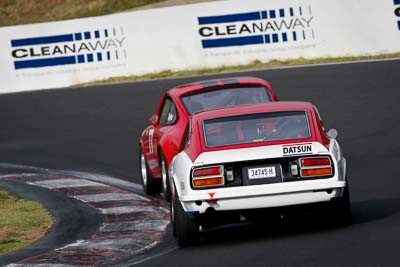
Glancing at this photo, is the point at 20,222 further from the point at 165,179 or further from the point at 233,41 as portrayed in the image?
the point at 233,41

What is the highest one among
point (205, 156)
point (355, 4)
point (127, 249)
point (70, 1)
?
point (70, 1)

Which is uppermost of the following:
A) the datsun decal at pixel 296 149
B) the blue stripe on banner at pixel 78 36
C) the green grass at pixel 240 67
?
the blue stripe on banner at pixel 78 36

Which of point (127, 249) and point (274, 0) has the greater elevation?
point (274, 0)

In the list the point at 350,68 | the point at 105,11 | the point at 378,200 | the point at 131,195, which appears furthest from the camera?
the point at 105,11

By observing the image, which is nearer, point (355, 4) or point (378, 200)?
point (378, 200)

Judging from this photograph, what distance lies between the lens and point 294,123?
37.7 ft

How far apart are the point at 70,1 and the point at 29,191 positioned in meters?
34.3

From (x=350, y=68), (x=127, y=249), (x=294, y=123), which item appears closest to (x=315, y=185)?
(x=294, y=123)

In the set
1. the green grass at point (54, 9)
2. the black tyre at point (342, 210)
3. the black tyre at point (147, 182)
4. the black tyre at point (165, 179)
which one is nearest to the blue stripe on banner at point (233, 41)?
the black tyre at point (147, 182)

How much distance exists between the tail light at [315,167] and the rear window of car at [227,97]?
3.84 m

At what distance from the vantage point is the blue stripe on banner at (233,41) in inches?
1175

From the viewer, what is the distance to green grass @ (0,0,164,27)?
48.6 m

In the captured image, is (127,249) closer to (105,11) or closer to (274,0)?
(274,0)

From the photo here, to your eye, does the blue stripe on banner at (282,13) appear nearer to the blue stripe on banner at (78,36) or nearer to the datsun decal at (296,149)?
the blue stripe on banner at (78,36)
